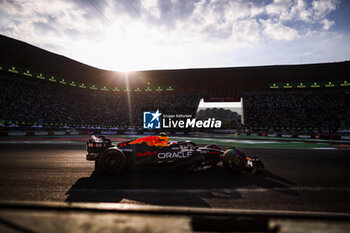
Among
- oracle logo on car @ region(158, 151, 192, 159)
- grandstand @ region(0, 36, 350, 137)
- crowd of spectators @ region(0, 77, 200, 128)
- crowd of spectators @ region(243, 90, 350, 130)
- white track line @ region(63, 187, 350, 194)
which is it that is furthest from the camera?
crowd of spectators @ region(243, 90, 350, 130)

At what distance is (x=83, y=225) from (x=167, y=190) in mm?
2479

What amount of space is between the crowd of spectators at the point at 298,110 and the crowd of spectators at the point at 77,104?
12.8 metres

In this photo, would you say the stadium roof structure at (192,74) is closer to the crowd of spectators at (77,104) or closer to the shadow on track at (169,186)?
the crowd of spectators at (77,104)

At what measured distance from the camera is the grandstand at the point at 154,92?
29250mm

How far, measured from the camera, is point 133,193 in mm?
3646

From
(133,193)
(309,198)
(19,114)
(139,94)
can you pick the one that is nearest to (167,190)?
(133,193)

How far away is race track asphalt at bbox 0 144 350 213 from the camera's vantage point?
3.25 m

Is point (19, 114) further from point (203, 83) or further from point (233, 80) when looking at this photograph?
point (233, 80)

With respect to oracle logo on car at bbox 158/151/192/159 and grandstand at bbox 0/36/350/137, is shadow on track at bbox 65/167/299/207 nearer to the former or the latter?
oracle logo on car at bbox 158/151/192/159

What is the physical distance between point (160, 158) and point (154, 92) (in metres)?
39.0

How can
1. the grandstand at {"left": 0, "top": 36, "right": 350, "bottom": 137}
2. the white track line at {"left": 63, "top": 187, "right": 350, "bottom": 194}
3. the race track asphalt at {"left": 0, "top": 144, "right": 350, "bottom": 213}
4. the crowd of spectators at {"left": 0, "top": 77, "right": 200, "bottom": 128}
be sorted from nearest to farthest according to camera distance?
1. the race track asphalt at {"left": 0, "top": 144, "right": 350, "bottom": 213}
2. the white track line at {"left": 63, "top": 187, "right": 350, "bottom": 194}
3. the crowd of spectators at {"left": 0, "top": 77, "right": 200, "bottom": 128}
4. the grandstand at {"left": 0, "top": 36, "right": 350, "bottom": 137}

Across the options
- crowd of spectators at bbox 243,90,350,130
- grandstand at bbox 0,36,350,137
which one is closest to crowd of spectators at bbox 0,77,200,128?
grandstand at bbox 0,36,350,137

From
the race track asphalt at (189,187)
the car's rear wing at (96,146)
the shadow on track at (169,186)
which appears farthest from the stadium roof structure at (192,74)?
the shadow on track at (169,186)

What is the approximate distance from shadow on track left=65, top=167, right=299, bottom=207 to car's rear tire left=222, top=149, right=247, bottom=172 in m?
0.22
